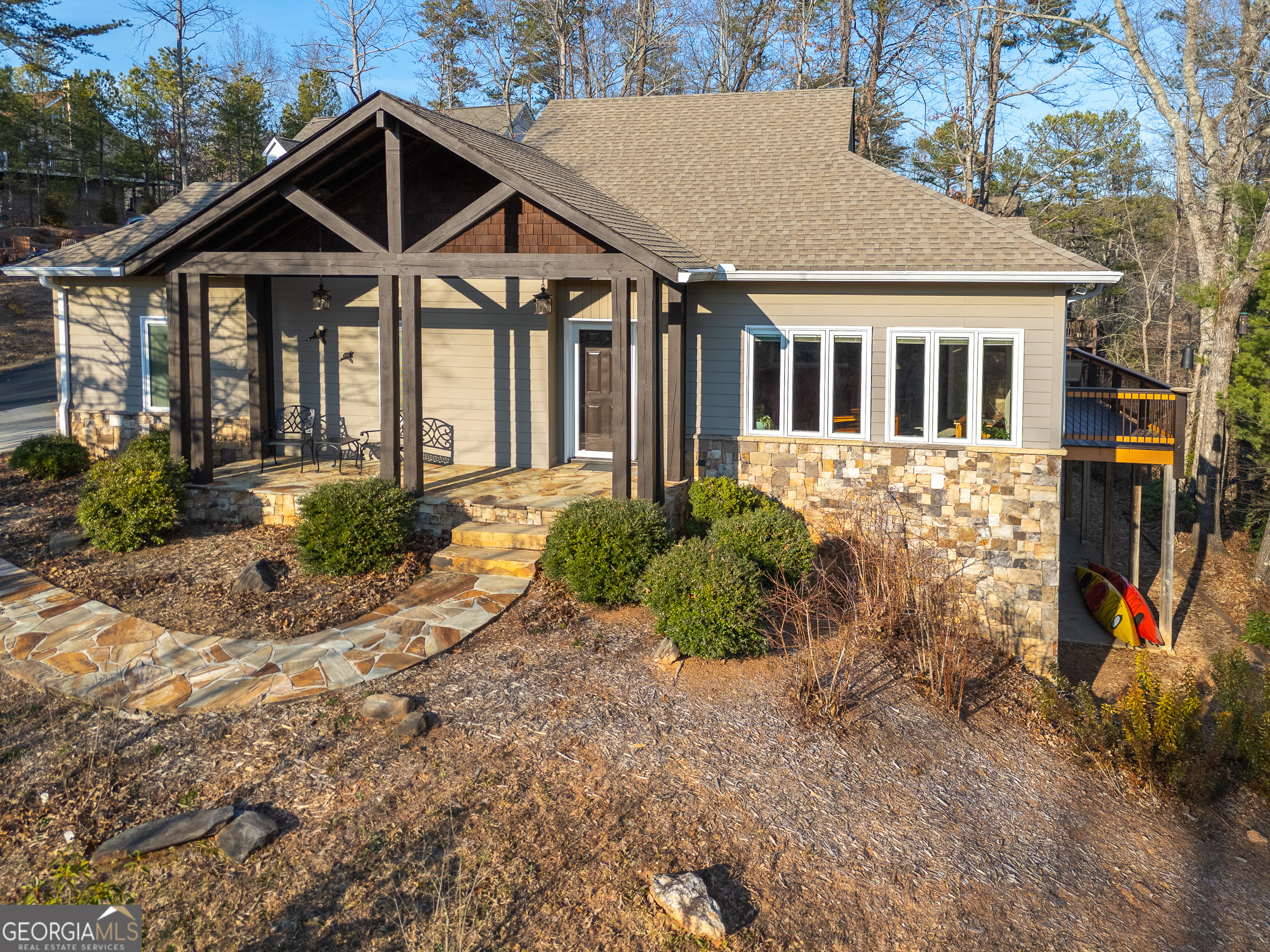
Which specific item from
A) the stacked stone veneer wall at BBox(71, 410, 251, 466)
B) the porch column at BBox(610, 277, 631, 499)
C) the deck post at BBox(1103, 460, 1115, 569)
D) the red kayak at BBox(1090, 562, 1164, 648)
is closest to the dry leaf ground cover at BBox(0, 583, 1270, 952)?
the porch column at BBox(610, 277, 631, 499)

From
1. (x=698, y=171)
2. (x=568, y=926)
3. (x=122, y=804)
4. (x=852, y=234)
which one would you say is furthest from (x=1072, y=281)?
(x=122, y=804)

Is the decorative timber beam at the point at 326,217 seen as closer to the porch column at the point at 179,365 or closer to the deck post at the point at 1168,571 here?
the porch column at the point at 179,365

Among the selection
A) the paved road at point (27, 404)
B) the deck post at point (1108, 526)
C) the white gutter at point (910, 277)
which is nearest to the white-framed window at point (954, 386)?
the white gutter at point (910, 277)

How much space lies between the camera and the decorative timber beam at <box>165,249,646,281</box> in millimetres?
9281

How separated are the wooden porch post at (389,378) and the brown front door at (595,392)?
3196mm

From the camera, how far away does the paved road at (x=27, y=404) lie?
16.2 meters

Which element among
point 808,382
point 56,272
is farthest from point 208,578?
point 808,382

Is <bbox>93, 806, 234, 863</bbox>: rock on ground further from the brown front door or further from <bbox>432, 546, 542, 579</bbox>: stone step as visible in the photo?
the brown front door

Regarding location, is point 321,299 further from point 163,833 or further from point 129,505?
point 163,833

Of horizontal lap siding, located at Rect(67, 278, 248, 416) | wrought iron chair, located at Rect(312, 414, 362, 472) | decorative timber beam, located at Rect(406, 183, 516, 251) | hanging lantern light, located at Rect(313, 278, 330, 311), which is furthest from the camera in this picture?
horizontal lap siding, located at Rect(67, 278, 248, 416)

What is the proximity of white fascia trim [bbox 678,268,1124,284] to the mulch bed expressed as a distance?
462 centimetres

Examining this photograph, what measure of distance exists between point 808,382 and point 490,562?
4.79 meters

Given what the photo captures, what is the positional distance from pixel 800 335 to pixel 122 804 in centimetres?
872

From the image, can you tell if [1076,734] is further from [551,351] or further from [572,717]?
[551,351]
